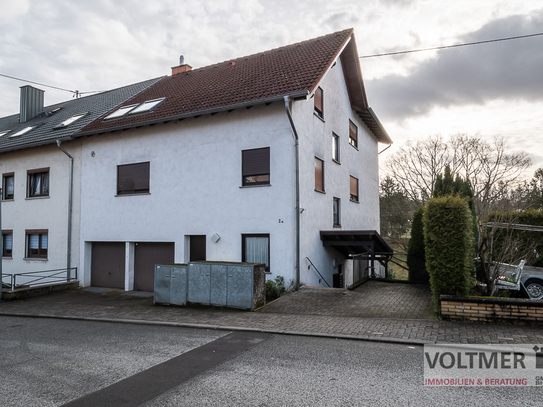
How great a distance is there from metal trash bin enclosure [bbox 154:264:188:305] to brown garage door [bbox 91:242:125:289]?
15.0ft

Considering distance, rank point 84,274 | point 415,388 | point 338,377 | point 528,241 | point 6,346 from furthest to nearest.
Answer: point 84,274
point 528,241
point 6,346
point 338,377
point 415,388

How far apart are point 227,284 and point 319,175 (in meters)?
6.02

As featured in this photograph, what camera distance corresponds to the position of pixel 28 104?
22.8 m

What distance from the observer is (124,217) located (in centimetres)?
1463

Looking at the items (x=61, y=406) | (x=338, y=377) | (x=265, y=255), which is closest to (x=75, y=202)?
(x=265, y=255)

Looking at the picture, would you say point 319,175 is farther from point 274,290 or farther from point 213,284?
point 213,284

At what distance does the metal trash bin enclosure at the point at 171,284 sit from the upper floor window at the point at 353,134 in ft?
35.7

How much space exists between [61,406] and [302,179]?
9.22m

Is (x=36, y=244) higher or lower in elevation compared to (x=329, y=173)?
lower

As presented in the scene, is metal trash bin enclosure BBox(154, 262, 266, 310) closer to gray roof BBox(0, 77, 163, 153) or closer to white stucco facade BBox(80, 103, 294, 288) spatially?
white stucco facade BBox(80, 103, 294, 288)

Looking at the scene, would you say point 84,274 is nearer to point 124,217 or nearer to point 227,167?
point 124,217

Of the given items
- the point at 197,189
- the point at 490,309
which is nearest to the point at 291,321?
the point at 490,309

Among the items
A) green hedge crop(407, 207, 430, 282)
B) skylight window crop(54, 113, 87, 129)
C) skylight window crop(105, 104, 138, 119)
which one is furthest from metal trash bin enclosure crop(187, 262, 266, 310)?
skylight window crop(54, 113, 87, 129)

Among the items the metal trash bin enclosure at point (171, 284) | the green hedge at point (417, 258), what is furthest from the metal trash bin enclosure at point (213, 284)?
the green hedge at point (417, 258)
